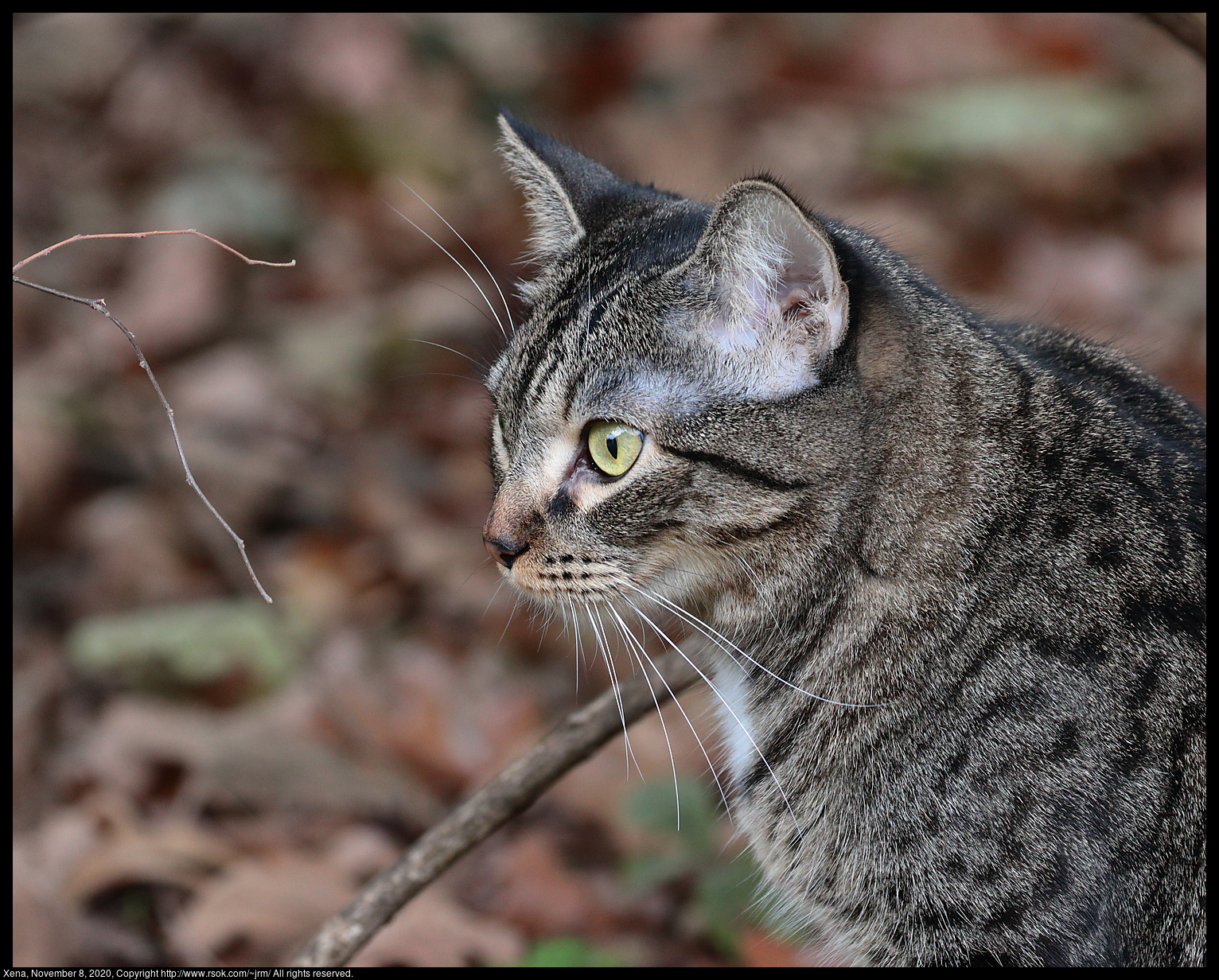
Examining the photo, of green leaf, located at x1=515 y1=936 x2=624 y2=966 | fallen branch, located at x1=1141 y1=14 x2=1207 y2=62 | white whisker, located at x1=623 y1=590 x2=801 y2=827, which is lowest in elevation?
green leaf, located at x1=515 y1=936 x2=624 y2=966

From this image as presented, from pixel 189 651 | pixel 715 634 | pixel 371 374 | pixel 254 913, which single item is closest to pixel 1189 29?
pixel 715 634

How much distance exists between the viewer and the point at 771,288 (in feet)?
7.44

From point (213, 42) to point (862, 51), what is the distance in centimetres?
468

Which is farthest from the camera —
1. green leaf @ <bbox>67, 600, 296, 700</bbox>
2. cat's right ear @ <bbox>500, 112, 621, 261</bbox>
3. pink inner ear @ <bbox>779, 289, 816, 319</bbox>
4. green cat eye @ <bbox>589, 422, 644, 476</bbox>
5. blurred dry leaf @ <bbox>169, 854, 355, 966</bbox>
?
green leaf @ <bbox>67, 600, 296, 700</bbox>

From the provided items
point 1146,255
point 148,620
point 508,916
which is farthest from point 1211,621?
point 1146,255

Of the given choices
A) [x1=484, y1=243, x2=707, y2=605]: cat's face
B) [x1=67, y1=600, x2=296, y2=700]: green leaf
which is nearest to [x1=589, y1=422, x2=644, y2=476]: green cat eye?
[x1=484, y1=243, x2=707, y2=605]: cat's face

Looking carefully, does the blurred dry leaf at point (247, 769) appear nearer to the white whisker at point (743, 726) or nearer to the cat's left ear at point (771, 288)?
the white whisker at point (743, 726)

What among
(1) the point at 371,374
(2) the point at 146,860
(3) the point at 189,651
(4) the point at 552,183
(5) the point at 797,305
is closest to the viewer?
(5) the point at 797,305

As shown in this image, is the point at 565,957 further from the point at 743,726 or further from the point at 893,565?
the point at 893,565

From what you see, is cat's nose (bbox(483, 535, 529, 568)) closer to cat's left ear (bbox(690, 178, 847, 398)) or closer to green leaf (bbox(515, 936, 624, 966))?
cat's left ear (bbox(690, 178, 847, 398))

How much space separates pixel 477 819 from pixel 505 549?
0.61m

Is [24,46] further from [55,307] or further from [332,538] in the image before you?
[332,538]

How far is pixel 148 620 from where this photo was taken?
4.22m

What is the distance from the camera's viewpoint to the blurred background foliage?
11.0ft
